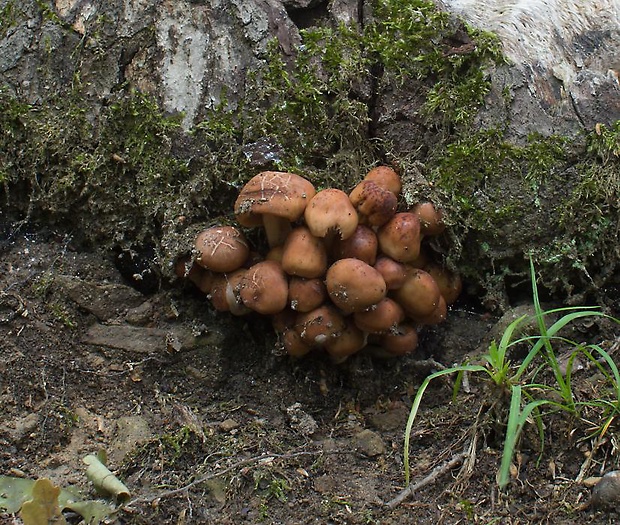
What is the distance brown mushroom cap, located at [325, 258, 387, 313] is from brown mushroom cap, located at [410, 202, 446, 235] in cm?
36

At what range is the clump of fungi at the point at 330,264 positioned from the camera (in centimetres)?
256

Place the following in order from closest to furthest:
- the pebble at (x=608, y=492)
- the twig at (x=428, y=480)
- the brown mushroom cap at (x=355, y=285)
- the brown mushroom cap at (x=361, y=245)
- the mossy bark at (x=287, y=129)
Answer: the pebble at (x=608, y=492) < the twig at (x=428, y=480) < the brown mushroom cap at (x=355, y=285) < the brown mushroom cap at (x=361, y=245) < the mossy bark at (x=287, y=129)

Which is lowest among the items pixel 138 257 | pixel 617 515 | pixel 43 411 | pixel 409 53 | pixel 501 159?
pixel 43 411

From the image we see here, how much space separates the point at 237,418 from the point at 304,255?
0.70 meters

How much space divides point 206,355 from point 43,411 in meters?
0.67

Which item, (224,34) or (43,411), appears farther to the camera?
(224,34)

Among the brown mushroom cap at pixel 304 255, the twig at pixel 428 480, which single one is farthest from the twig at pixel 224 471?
the brown mushroom cap at pixel 304 255

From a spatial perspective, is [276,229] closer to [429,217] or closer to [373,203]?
[373,203]

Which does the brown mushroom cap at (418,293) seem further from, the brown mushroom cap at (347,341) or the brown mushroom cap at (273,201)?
the brown mushroom cap at (273,201)

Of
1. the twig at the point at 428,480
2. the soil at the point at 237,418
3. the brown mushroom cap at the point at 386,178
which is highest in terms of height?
the brown mushroom cap at the point at 386,178

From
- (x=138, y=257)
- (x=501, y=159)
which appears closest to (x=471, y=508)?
(x=501, y=159)

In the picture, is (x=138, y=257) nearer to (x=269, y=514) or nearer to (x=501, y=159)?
(x=269, y=514)

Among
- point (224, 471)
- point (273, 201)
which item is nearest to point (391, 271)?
point (273, 201)

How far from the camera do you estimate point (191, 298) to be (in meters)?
3.04
